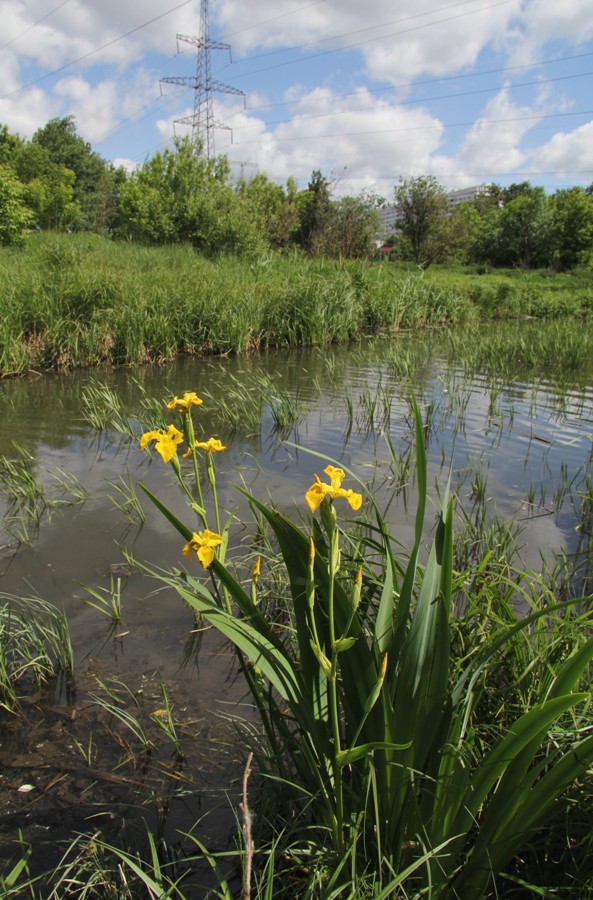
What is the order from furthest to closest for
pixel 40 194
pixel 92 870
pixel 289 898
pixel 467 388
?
pixel 40 194 < pixel 467 388 < pixel 92 870 < pixel 289 898

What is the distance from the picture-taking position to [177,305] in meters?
10.3

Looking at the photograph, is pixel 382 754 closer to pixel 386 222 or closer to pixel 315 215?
pixel 315 215

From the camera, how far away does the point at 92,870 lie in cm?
166

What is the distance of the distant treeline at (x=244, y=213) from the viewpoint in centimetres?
2006

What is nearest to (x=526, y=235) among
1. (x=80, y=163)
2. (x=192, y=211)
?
(x=192, y=211)

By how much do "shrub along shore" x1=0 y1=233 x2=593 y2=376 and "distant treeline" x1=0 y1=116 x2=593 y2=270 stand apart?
4.24 meters

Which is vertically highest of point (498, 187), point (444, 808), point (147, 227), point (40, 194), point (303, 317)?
point (498, 187)

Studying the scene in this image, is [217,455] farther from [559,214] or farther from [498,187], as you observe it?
[498,187]

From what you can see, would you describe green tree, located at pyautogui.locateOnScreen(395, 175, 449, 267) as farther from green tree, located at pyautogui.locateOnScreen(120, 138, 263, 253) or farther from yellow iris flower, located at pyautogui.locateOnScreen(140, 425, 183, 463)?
yellow iris flower, located at pyautogui.locateOnScreen(140, 425, 183, 463)

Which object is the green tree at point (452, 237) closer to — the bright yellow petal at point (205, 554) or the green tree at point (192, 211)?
the green tree at point (192, 211)

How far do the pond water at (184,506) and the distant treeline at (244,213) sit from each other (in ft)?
36.6

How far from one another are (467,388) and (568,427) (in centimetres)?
200

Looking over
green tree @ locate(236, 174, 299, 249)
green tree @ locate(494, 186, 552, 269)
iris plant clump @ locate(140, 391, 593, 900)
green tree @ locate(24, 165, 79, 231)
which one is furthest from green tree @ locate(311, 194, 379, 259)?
iris plant clump @ locate(140, 391, 593, 900)

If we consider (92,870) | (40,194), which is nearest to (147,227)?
(40,194)
